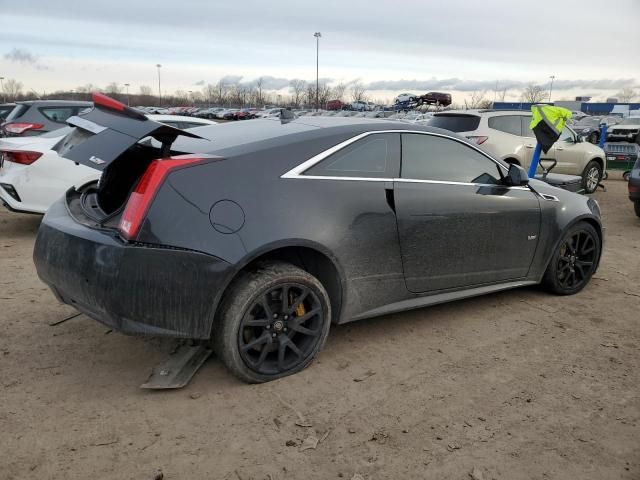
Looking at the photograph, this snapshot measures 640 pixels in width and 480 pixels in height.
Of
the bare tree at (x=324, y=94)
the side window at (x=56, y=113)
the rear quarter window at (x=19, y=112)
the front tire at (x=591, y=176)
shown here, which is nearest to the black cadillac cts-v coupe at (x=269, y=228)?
the side window at (x=56, y=113)

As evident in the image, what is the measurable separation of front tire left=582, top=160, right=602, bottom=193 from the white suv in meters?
0.04

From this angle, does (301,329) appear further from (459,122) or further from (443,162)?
(459,122)

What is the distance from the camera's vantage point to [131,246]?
2.83 m

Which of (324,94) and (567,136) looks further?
(324,94)

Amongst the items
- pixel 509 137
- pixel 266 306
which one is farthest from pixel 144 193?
pixel 509 137

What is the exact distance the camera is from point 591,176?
38.4 feet

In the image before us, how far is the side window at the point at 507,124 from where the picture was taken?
1030 cm

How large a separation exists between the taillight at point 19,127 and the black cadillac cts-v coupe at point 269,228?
22.0 ft

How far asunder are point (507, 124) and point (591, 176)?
2.71 meters

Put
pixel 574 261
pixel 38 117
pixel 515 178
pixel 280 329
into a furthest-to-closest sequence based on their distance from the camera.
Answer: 1. pixel 38 117
2. pixel 574 261
3. pixel 515 178
4. pixel 280 329

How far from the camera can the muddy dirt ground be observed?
258 cm

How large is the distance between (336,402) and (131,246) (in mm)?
1402

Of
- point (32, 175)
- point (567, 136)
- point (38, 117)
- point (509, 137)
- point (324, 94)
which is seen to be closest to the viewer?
point (32, 175)

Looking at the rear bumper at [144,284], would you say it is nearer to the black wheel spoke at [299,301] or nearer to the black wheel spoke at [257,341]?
the black wheel spoke at [257,341]
